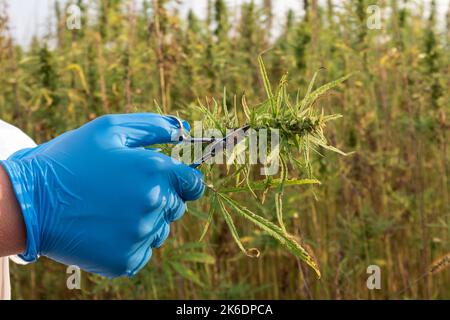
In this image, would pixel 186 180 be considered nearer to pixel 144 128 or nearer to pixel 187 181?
pixel 187 181

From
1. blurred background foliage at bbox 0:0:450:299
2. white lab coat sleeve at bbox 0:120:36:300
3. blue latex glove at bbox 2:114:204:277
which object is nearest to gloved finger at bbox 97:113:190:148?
blue latex glove at bbox 2:114:204:277

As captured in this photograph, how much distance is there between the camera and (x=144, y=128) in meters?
1.18

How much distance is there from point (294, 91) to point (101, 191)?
3.82 ft

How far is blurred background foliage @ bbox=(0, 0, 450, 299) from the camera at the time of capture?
208 centimetres

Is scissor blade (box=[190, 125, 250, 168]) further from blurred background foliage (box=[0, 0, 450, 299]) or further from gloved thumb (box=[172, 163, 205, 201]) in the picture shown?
blurred background foliage (box=[0, 0, 450, 299])

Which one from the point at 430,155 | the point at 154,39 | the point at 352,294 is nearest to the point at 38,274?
the point at 154,39

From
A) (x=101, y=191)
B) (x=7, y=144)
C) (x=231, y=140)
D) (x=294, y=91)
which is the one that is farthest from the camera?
(x=294, y=91)

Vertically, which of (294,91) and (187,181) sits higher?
(294,91)

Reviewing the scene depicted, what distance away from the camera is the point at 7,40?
2271 millimetres

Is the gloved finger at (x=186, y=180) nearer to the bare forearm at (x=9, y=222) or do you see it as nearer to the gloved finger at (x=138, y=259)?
the gloved finger at (x=138, y=259)

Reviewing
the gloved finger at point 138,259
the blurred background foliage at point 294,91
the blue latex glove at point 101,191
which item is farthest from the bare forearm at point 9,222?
the blurred background foliage at point 294,91

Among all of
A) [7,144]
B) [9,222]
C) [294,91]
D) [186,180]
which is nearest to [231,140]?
[186,180]

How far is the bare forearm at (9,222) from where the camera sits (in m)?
1.08

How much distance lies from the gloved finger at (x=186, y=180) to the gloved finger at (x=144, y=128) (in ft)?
0.18
